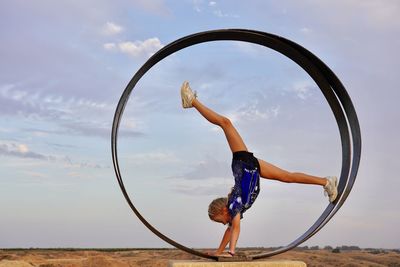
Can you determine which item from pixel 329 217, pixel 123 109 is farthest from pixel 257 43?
pixel 329 217

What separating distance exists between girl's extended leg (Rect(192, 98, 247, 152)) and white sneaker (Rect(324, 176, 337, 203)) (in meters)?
1.31

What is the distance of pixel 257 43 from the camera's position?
7457 mm

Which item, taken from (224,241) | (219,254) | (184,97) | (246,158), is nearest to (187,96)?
(184,97)

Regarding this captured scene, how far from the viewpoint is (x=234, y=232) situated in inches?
275

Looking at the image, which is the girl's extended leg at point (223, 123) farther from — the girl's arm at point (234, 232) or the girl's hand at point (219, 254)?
the girl's hand at point (219, 254)

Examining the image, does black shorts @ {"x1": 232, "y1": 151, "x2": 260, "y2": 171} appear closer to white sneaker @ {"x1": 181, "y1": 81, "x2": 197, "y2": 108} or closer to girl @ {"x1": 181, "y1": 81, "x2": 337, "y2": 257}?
girl @ {"x1": 181, "y1": 81, "x2": 337, "y2": 257}

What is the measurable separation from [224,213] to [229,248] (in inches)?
17.7

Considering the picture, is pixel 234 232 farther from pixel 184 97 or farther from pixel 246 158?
pixel 184 97

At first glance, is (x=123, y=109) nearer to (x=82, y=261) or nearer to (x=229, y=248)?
(x=229, y=248)

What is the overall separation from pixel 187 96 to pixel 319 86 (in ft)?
6.75

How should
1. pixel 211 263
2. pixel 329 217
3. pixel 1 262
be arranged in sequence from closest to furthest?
pixel 211 263 → pixel 329 217 → pixel 1 262

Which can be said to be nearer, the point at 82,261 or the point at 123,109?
the point at 123,109

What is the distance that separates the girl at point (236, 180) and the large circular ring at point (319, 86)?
0.43 meters

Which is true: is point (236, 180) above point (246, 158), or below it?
below
